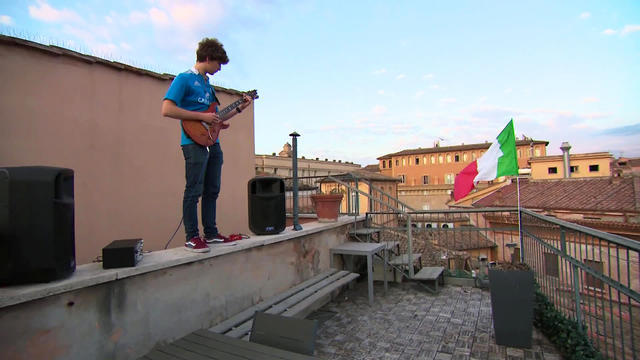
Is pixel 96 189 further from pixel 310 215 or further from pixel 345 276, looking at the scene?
pixel 310 215

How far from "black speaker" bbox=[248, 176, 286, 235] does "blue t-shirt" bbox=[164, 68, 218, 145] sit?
1017 millimetres

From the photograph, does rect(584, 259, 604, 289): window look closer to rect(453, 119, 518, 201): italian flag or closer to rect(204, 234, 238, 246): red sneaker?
rect(453, 119, 518, 201): italian flag

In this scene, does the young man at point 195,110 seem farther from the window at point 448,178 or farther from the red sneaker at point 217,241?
the window at point 448,178

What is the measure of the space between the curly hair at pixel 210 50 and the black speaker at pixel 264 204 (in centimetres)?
134

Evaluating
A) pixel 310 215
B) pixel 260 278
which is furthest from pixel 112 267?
pixel 310 215

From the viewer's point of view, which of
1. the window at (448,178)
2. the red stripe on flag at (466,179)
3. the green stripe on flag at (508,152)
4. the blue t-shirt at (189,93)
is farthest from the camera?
the window at (448,178)

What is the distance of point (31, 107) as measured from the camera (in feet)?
12.6

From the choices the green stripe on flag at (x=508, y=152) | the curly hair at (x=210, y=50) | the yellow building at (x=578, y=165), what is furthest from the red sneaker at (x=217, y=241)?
the yellow building at (x=578, y=165)

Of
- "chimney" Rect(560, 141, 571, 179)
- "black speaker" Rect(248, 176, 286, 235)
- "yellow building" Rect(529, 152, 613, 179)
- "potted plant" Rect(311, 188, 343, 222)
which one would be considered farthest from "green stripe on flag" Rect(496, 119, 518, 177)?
"yellow building" Rect(529, 152, 613, 179)

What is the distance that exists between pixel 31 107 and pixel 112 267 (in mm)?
2919

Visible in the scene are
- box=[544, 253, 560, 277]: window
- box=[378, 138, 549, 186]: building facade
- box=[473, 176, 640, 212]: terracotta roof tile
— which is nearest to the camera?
box=[544, 253, 560, 277]: window

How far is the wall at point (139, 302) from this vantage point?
175 centimetres

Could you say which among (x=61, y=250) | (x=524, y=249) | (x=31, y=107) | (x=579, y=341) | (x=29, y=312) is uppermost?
(x=31, y=107)

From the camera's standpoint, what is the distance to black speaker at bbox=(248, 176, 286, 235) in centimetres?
377
